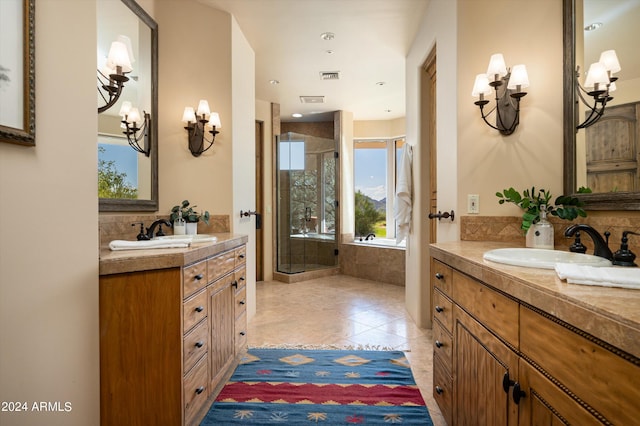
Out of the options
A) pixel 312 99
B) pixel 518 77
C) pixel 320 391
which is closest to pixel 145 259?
pixel 320 391

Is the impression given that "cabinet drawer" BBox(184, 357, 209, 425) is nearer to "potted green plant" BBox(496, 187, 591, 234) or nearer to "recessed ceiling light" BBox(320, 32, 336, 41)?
"potted green plant" BBox(496, 187, 591, 234)

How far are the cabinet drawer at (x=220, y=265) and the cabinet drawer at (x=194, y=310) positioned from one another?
0.14m

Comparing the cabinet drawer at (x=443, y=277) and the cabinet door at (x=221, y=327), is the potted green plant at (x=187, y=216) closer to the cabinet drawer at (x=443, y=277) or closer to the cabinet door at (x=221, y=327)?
the cabinet door at (x=221, y=327)

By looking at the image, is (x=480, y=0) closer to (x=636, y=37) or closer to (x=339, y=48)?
(x=636, y=37)

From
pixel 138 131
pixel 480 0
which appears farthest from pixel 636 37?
pixel 138 131

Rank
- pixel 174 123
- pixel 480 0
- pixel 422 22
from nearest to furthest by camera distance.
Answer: pixel 480 0 < pixel 174 123 < pixel 422 22

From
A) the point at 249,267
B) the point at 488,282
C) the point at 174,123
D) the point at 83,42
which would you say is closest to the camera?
the point at 488,282

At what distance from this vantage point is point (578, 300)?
0.69m

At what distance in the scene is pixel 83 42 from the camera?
4.17ft

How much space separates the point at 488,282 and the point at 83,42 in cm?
175

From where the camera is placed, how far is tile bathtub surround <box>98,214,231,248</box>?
1963 millimetres

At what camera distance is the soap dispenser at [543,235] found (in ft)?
5.30

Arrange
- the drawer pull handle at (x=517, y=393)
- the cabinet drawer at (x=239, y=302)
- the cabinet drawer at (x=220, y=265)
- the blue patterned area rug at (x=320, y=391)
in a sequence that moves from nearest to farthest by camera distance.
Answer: the drawer pull handle at (x=517, y=393), the blue patterned area rug at (x=320, y=391), the cabinet drawer at (x=220, y=265), the cabinet drawer at (x=239, y=302)

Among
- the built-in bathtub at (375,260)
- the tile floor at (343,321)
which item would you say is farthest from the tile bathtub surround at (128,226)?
the built-in bathtub at (375,260)
